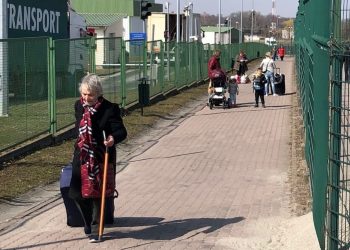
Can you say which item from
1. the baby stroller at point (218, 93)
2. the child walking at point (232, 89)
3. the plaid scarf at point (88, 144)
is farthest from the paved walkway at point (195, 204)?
the child walking at point (232, 89)

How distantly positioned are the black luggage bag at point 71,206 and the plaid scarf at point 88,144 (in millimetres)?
451

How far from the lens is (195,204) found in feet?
27.0

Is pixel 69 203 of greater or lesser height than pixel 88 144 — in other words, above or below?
below

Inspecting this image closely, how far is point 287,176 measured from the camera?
10047mm

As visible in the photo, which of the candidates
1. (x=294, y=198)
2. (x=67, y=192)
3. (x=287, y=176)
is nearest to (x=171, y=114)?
(x=287, y=176)

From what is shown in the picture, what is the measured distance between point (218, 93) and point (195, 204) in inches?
507

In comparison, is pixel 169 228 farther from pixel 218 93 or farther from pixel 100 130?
pixel 218 93

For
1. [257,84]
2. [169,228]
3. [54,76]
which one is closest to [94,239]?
[169,228]

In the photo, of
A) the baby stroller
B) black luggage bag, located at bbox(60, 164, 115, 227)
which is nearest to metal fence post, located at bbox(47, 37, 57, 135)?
black luggage bag, located at bbox(60, 164, 115, 227)

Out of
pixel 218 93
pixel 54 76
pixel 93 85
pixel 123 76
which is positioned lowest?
pixel 218 93

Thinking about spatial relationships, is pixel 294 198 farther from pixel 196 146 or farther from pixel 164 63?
pixel 164 63

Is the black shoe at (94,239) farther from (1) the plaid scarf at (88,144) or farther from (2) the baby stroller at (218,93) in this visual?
(2) the baby stroller at (218,93)

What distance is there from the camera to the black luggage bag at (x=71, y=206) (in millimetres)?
6797

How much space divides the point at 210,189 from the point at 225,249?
2.91 metres
